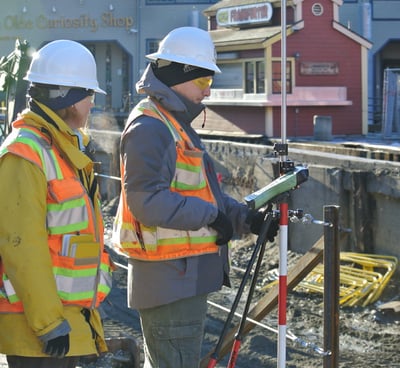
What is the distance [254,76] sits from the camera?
71.8ft

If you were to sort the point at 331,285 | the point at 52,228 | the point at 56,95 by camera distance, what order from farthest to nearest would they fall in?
the point at 331,285
the point at 56,95
the point at 52,228

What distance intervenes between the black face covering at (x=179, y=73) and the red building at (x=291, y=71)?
57.4 feet

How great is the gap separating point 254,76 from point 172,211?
18.6 meters

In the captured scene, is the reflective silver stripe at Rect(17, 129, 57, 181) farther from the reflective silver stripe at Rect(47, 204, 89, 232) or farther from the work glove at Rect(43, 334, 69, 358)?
the work glove at Rect(43, 334, 69, 358)

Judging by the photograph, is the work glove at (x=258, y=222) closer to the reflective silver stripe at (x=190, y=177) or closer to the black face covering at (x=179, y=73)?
the reflective silver stripe at (x=190, y=177)

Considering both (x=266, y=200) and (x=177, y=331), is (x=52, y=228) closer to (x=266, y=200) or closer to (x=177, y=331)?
(x=177, y=331)

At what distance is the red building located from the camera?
2167cm

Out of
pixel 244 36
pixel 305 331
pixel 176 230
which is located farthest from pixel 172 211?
pixel 244 36

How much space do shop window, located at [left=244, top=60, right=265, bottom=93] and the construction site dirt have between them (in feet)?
33.5

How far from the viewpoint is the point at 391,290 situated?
36.6 ft

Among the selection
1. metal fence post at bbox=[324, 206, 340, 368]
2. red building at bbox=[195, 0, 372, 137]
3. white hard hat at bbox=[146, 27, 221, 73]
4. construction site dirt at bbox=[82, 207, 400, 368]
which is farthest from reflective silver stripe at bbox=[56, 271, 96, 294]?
red building at bbox=[195, 0, 372, 137]

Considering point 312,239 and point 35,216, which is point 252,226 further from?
point 312,239

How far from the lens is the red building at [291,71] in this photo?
2167cm

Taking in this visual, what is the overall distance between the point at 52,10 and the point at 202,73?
3488cm
